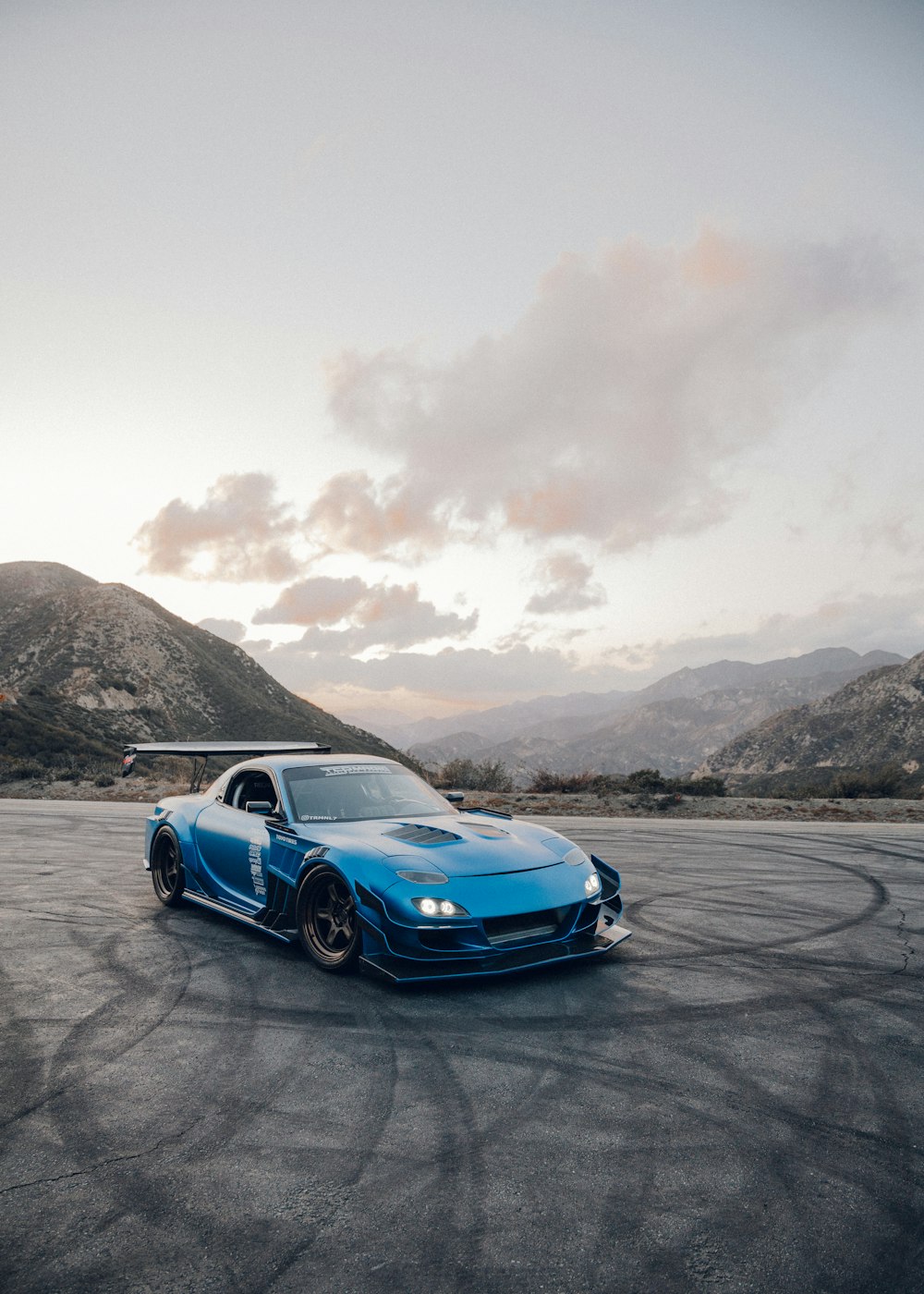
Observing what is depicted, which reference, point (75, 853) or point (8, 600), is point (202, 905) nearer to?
point (75, 853)

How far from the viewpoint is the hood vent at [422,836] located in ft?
17.6

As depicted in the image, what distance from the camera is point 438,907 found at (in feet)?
15.3

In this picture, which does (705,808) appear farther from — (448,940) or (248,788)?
(448,940)

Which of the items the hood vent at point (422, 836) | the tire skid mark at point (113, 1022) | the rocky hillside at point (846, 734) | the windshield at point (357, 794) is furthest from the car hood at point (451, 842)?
the rocky hillside at point (846, 734)

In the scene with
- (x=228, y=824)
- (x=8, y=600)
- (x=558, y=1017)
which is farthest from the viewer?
(x=8, y=600)

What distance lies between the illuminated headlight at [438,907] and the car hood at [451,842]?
0.24m

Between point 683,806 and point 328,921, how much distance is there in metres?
16.2

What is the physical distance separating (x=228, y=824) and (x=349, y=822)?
1261mm

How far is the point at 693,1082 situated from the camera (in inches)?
138

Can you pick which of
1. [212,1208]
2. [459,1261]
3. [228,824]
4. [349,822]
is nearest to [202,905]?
[228,824]

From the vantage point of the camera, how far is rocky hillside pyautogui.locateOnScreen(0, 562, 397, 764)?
59.8m

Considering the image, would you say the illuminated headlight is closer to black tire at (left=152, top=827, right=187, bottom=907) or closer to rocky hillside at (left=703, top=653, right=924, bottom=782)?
black tire at (left=152, top=827, right=187, bottom=907)

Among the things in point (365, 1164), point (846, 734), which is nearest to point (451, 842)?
point (365, 1164)

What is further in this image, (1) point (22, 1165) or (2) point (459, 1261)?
(1) point (22, 1165)
